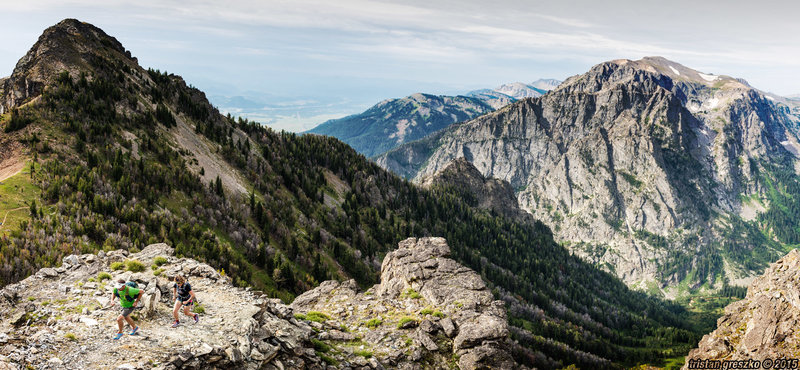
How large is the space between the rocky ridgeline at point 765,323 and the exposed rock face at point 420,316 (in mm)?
39359

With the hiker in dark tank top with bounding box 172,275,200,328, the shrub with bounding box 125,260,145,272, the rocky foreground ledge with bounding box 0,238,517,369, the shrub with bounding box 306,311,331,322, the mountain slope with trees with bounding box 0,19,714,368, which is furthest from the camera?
the mountain slope with trees with bounding box 0,19,714,368

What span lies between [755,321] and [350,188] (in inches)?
4699

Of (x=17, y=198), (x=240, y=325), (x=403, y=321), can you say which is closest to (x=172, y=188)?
(x=17, y=198)

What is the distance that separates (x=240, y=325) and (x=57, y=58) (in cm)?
9480

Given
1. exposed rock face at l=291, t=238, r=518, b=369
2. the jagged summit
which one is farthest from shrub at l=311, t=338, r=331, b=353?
the jagged summit

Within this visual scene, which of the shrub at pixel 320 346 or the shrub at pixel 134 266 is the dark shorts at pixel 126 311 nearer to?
the shrub at pixel 320 346

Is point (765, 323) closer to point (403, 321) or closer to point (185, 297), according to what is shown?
point (403, 321)

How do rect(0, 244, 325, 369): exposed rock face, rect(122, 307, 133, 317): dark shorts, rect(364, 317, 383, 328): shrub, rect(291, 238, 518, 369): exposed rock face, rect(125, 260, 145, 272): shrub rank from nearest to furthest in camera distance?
rect(0, 244, 325, 369): exposed rock face, rect(122, 307, 133, 317): dark shorts, rect(125, 260, 145, 272): shrub, rect(291, 238, 518, 369): exposed rock face, rect(364, 317, 383, 328): shrub

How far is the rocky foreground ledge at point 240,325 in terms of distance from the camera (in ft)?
56.7

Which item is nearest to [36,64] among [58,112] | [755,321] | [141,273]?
[58,112]

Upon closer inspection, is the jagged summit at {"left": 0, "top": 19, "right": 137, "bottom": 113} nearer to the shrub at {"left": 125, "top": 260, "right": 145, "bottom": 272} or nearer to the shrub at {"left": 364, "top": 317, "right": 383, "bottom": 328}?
the shrub at {"left": 125, "top": 260, "right": 145, "bottom": 272}

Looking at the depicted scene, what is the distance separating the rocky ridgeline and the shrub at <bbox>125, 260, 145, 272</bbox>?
69616 millimetres

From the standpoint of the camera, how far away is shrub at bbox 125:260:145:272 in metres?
28.1

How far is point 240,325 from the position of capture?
21.1 m
